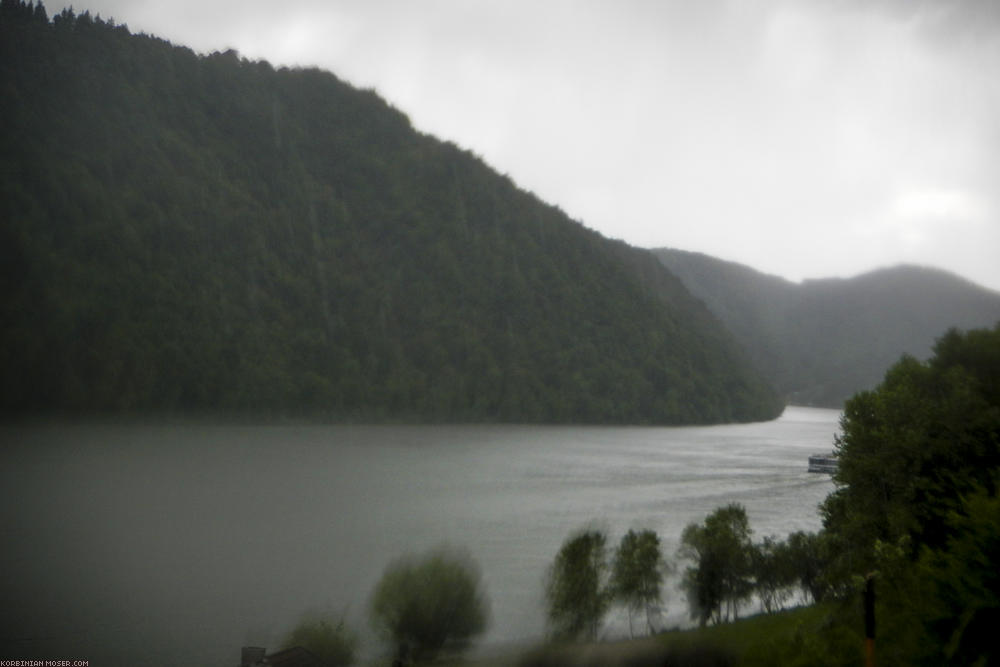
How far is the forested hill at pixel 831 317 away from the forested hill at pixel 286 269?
17.7 meters

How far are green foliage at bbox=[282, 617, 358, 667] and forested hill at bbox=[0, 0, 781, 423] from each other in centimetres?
4481

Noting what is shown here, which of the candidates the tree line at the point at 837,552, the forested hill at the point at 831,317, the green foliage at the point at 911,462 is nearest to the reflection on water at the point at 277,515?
the tree line at the point at 837,552

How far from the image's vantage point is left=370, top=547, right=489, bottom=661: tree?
16859 millimetres

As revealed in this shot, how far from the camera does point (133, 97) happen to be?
3713 inches

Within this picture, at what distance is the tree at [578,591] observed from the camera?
18812 mm

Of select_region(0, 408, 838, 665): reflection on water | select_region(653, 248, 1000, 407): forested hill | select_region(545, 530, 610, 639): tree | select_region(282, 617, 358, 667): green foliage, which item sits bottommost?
select_region(0, 408, 838, 665): reflection on water

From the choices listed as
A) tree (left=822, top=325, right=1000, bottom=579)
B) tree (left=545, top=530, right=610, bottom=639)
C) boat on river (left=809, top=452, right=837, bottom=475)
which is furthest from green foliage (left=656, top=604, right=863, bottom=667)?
boat on river (left=809, top=452, right=837, bottom=475)

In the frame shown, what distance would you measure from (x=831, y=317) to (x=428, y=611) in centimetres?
13381

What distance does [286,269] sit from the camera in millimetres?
98062

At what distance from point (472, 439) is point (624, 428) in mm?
32151

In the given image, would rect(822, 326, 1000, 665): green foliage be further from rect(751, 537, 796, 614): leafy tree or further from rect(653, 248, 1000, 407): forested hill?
rect(653, 248, 1000, 407): forested hill

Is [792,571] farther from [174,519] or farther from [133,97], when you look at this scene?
[133,97]

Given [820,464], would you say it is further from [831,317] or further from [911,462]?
[831,317]

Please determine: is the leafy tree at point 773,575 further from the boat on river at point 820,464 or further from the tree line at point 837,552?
the boat on river at point 820,464
